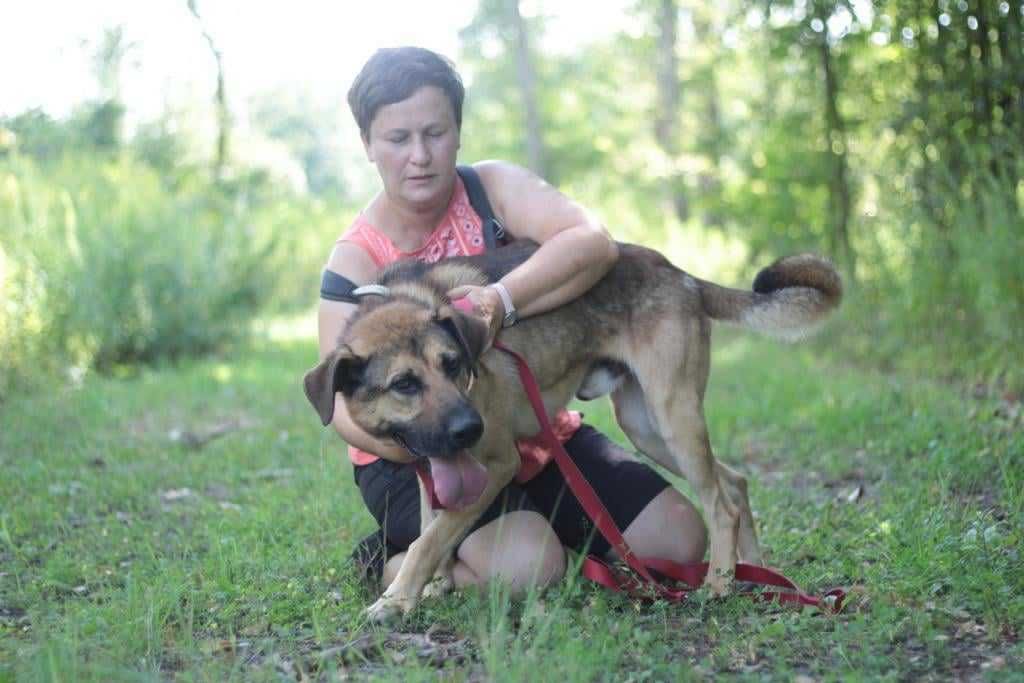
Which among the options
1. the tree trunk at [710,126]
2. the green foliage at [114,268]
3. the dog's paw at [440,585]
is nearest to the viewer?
the dog's paw at [440,585]

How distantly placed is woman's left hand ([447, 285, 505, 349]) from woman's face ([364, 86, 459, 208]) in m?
0.42

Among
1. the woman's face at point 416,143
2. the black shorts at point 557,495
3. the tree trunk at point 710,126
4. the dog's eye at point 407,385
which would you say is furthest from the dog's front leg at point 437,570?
the tree trunk at point 710,126

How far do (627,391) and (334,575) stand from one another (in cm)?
149

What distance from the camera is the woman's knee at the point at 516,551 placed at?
387cm

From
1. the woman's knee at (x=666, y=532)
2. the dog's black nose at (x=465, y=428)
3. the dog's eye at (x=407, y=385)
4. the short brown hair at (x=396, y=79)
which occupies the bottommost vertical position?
the woman's knee at (x=666, y=532)

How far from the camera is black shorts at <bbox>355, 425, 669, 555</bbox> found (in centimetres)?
411

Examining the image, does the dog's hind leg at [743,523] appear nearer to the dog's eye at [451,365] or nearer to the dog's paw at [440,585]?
the dog's paw at [440,585]

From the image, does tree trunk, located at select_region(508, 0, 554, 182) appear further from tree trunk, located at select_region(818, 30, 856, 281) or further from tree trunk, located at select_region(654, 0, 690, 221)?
tree trunk, located at select_region(818, 30, 856, 281)

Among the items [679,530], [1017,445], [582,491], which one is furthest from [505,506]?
[1017,445]

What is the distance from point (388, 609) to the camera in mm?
3559

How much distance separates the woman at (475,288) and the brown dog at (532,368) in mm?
152

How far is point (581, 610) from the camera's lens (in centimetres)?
366

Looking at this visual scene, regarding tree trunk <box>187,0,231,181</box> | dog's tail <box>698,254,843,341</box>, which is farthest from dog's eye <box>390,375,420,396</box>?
tree trunk <box>187,0,231,181</box>

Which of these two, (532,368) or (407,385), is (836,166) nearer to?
(532,368)
